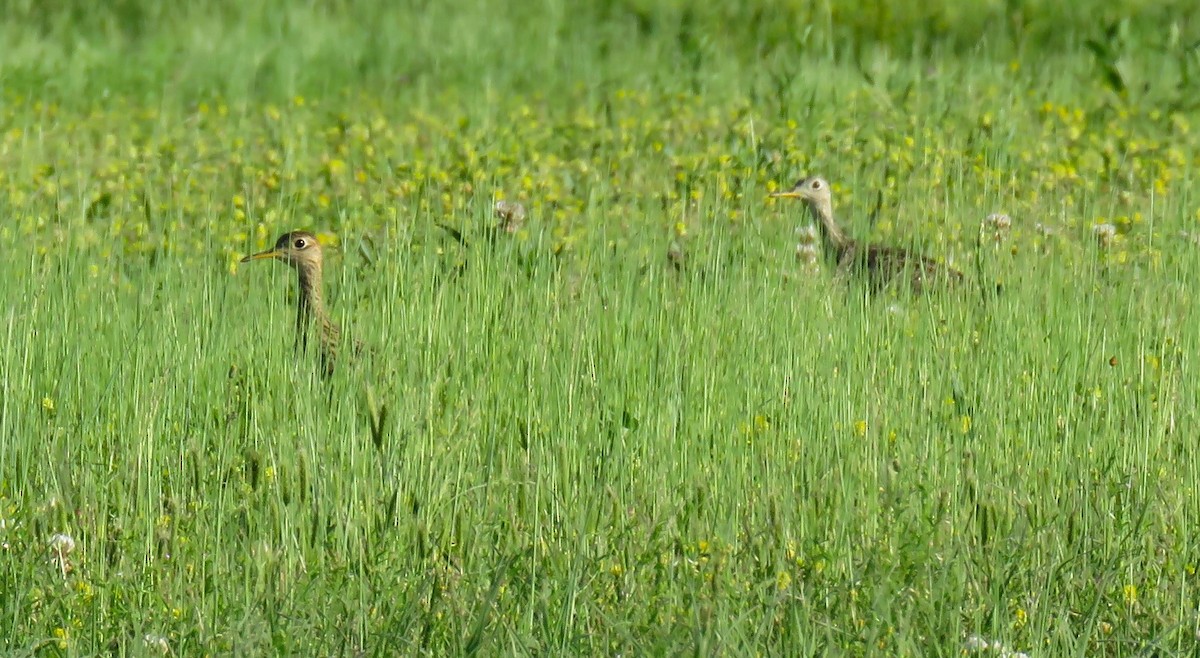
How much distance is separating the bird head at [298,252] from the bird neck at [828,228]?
2.28 metres

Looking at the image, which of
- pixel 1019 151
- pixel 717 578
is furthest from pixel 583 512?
pixel 1019 151

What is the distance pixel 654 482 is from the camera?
412 cm

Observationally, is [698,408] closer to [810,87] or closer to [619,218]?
[619,218]

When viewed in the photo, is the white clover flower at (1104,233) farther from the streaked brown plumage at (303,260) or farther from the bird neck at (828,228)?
the streaked brown plumage at (303,260)

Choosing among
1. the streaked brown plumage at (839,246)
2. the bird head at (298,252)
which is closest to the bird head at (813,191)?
the streaked brown plumage at (839,246)

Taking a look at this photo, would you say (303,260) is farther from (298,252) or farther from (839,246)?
(839,246)

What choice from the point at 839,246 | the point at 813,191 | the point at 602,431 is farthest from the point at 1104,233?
the point at 602,431

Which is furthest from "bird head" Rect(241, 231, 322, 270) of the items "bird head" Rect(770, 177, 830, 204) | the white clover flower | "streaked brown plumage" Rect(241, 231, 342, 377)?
the white clover flower

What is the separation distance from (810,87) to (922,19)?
2.63m

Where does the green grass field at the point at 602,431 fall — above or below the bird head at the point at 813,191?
below

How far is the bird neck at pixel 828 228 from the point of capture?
7785 millimetres

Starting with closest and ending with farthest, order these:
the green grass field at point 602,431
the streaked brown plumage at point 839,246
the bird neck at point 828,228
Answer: the green grass field at point 602,431 → the streaked brown plumage at point 839,246 → the bird neck at point 828,228

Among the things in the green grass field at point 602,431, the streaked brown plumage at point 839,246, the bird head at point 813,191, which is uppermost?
the bird head at point 813,191

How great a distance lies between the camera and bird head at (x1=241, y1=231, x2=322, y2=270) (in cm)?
627
